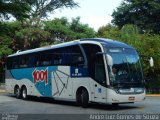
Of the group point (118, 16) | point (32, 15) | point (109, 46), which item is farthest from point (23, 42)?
point (32, 15)

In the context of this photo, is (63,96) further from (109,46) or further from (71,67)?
(109,46)

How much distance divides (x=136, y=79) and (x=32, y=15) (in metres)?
9.67

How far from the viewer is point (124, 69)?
56.6 ft

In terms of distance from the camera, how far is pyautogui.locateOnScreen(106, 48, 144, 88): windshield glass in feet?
55.4

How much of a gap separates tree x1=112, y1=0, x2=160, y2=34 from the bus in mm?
31403

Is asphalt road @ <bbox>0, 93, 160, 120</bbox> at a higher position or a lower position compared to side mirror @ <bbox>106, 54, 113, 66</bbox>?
lower

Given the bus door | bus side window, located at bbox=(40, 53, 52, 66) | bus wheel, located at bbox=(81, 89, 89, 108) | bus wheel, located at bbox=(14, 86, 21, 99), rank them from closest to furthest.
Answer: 1. the bus door
2. bus wheel, located at bbox=(81, 89, 89, 108)
3. bus side window, located at bbox=(40, 53, 52, 66)
4. bus wheel, located at bbox=(14, 86, 21, 99)

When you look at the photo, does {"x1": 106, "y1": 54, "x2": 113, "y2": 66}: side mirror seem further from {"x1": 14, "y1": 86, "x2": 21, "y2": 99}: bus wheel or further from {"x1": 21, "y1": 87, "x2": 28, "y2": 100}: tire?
{"x1": 14, "y1": 86, "x2": 21, "y2": 99}: bus wheel

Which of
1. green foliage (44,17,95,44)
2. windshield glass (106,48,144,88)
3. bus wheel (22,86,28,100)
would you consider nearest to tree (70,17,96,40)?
green foliage (44,17,95,44)

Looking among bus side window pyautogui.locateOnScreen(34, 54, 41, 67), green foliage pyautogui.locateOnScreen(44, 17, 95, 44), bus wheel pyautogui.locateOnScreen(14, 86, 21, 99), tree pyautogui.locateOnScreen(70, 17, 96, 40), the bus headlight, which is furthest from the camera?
tree pyautogui.locateOnScreen(70, 17, 96, 40)

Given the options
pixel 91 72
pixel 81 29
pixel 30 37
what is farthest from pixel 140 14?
pixel 91 72

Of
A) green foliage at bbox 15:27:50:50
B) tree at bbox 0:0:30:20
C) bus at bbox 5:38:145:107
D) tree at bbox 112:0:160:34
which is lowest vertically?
bus at bbox 5:38:145:107

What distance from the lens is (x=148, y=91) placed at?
33.2 meters

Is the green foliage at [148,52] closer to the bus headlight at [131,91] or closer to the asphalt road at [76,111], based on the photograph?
the asphalt road at [76,111]
